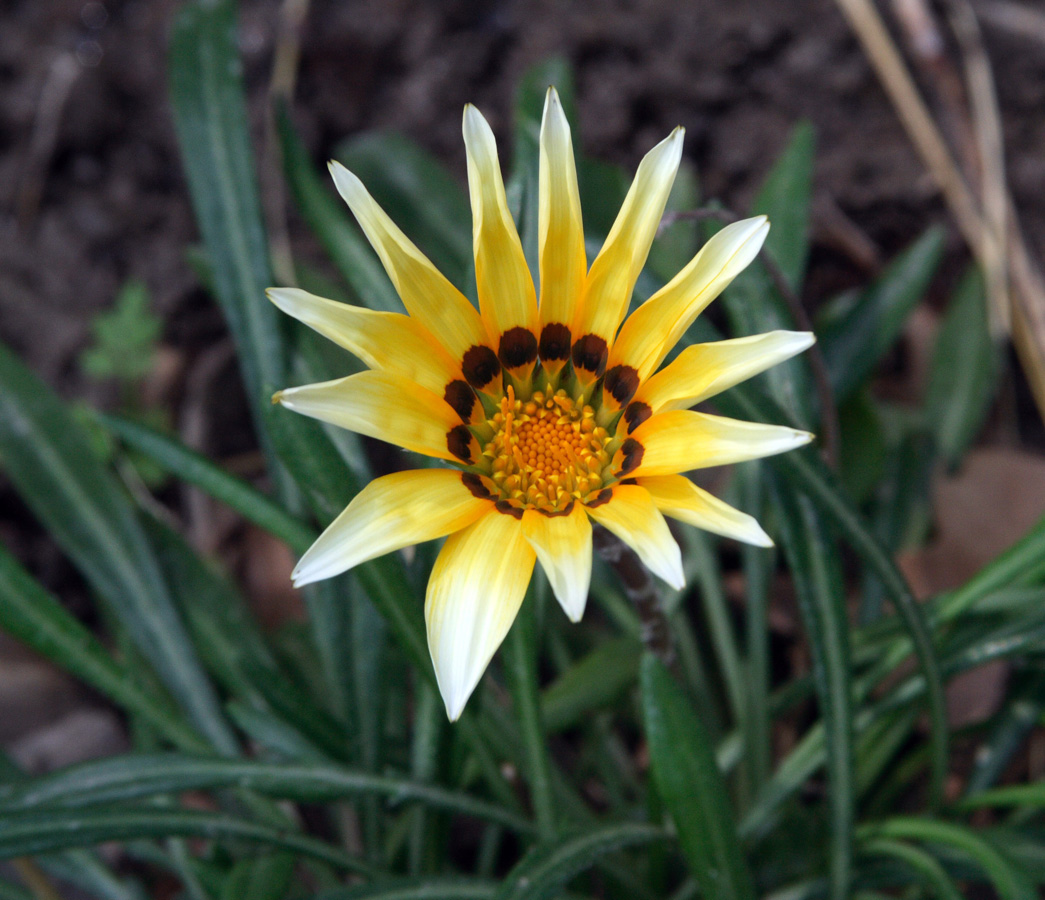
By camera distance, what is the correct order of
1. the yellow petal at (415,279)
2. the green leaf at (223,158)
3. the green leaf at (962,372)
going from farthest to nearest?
the green leaf at (962,372) → the green leaf at (223,158) → the yellow petal at (415,279)

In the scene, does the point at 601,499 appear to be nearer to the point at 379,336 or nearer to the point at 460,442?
the point at 460,442

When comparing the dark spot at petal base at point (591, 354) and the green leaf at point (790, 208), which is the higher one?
the green leaf at point (790, 208)

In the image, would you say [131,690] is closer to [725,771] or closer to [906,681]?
[725,771]

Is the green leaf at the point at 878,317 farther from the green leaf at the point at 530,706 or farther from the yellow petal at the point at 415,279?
the yellow petal at the point at 415,279

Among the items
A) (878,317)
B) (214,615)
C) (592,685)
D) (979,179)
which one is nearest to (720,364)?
(592,685)

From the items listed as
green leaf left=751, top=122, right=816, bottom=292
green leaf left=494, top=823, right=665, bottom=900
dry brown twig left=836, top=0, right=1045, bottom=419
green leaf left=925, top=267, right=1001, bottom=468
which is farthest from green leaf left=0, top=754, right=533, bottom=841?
dry brown twig left=836, top=0, right=1045, bottom=419

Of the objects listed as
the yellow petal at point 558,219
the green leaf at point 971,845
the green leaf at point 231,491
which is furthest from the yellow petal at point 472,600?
the green leaf at point 971,845
